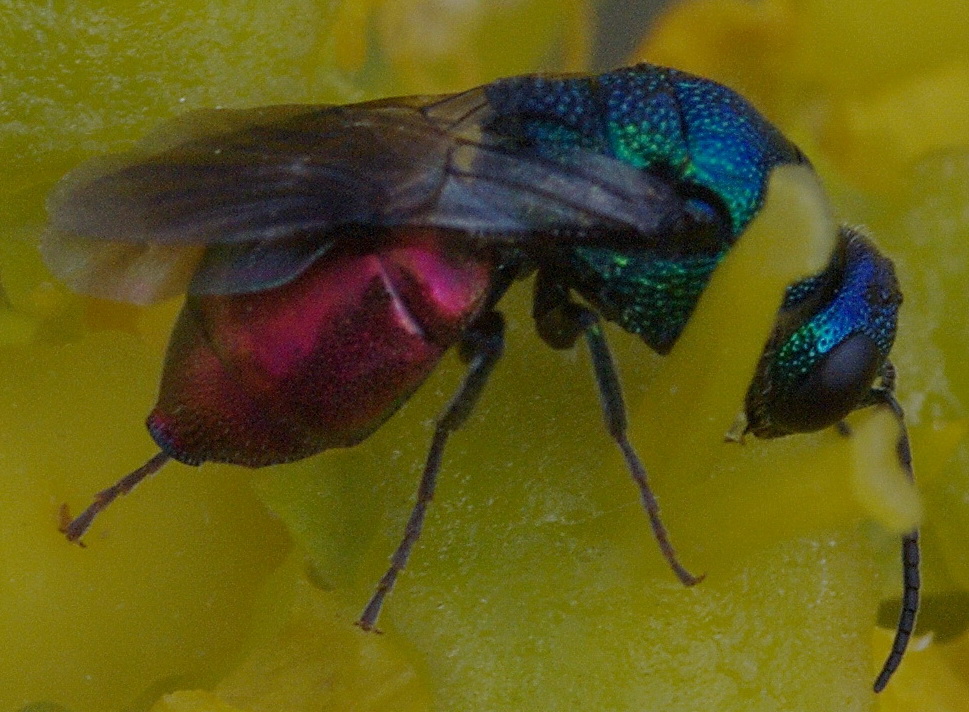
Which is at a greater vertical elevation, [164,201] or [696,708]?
[164,201]

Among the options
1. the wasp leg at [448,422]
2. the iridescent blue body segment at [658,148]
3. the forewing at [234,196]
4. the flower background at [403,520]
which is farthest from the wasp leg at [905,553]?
the forewing at [234,196]

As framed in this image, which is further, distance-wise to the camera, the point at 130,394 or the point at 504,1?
the point at 504,1

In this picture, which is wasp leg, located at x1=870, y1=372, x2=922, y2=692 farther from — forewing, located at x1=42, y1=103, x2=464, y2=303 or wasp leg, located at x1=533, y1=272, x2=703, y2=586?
forewing, located at x1=42, y1=103, x2=464, y2=303

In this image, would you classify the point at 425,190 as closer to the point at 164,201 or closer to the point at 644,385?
the point at 164,201

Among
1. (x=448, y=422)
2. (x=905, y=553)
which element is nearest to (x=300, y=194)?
(x=448, y=422)

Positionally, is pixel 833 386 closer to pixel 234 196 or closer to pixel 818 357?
pixel 818 357

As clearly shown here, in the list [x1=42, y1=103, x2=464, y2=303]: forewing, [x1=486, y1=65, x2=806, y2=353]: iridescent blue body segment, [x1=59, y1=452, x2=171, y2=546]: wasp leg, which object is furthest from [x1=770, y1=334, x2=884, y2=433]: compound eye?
[x1=59, y1=452, x2=171, y2=546]: wasp leg

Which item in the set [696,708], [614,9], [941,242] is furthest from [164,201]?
[614,9]
